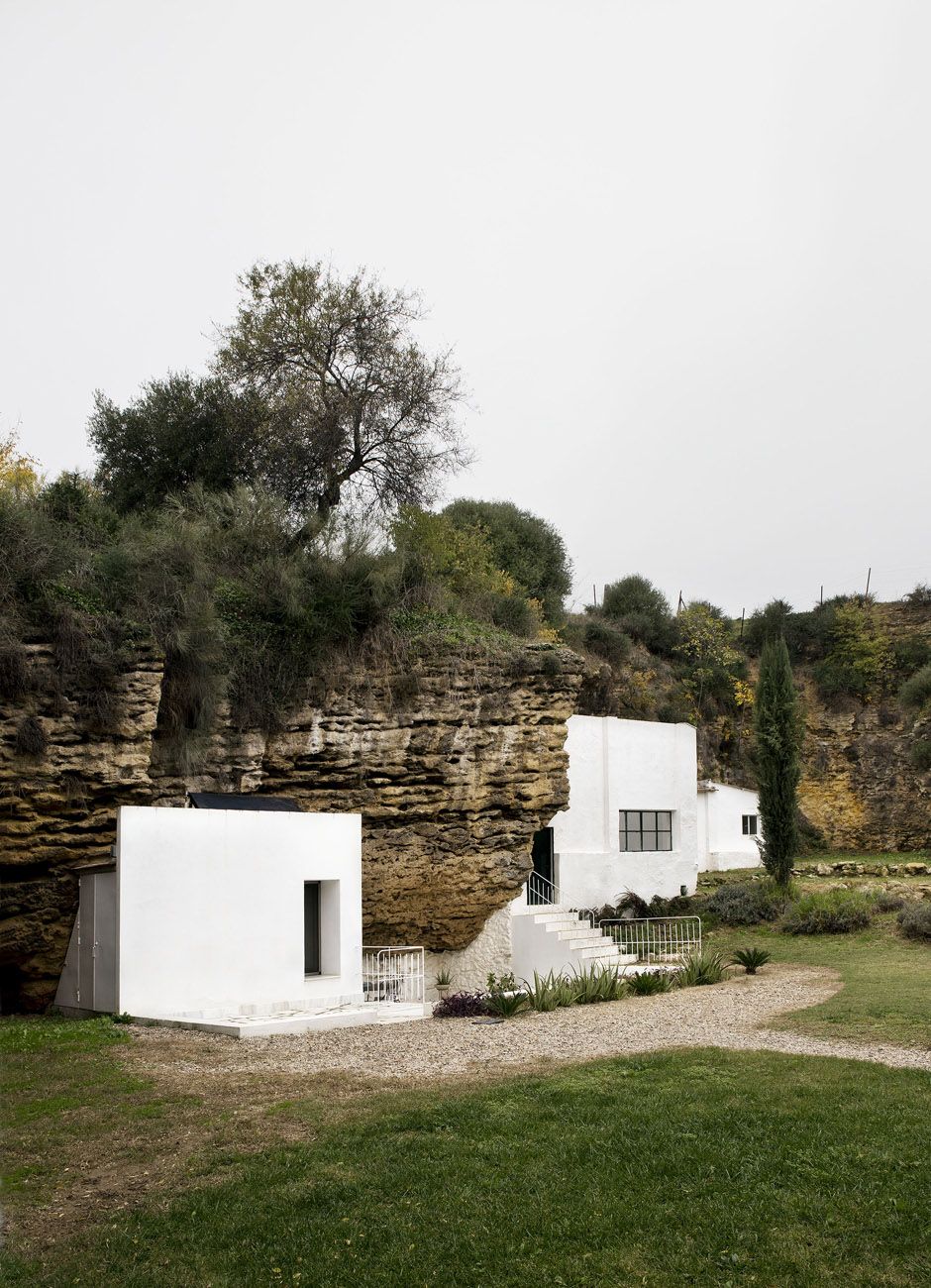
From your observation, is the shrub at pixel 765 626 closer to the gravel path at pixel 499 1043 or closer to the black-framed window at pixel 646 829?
the black-framed window at pixel 646 829

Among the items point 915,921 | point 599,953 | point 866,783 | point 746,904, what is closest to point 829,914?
point 915,921

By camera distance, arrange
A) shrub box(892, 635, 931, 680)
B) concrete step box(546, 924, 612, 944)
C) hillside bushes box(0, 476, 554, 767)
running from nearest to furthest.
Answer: hillside bushes box(0, 476, 554, 767)
concrete step box(546, 924, 612, 944)
shrub box(892, 635, 931, 680)

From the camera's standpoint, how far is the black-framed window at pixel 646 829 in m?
29.0

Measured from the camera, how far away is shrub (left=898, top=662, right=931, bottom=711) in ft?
123

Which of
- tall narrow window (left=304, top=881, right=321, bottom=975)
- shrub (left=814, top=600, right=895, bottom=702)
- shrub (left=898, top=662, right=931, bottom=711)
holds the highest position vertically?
shrub (left=814, top=600, right=895, bottom=702)

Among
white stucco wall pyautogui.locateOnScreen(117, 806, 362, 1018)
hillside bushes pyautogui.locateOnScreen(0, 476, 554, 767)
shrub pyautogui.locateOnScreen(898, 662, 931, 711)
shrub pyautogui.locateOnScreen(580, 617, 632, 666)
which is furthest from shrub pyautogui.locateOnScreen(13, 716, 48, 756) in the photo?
shrub pyautogui.locateOnScreen(898, 662, 931, 711)

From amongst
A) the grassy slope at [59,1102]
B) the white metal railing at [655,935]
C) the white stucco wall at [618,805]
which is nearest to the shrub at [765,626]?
the white stucco wall at [618,805]

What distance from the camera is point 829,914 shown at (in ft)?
79.3

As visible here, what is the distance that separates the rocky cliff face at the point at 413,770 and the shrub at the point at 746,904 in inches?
257

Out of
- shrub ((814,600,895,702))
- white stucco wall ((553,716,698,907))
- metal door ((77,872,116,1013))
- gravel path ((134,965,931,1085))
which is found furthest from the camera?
shrub ((814,600,895,702))

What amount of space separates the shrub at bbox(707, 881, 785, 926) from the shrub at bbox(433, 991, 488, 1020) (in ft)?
37.2

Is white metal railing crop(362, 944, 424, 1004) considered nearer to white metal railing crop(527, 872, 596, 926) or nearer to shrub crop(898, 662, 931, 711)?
white metal railing crop(527, 872, 596, 926)

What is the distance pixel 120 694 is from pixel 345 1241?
12026 millimetres

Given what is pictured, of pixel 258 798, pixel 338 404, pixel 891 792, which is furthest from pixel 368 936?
pixel 891 792
